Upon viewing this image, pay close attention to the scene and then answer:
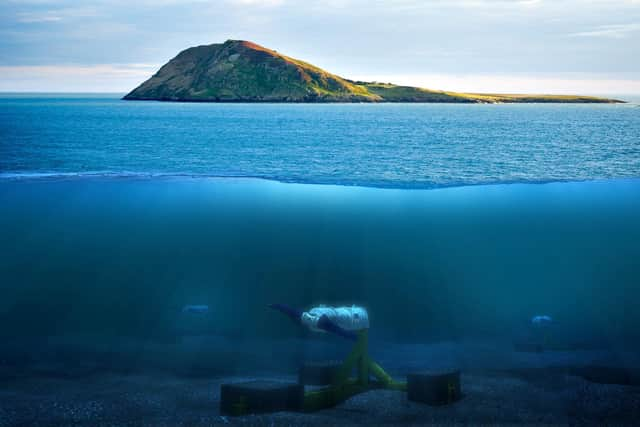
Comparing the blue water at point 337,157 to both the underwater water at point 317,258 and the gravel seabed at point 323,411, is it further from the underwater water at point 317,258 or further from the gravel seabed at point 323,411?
the gravel seabed at point 323,411

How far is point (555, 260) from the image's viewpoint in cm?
3306

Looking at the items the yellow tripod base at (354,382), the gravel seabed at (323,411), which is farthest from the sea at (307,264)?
the yellow tripod base at (354,382)

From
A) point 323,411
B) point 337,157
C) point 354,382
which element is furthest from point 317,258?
point 337,157

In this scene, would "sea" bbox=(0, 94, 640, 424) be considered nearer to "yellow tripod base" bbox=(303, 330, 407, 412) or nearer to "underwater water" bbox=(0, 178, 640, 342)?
"underwater water" bbox=(0, 178, 640, 342)

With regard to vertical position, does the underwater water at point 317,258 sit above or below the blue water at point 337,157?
below

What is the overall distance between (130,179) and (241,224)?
21.9m

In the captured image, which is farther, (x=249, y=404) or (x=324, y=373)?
(x=324, y=373)

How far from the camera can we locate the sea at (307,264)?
20078 millimetres

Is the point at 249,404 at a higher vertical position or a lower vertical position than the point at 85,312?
higher

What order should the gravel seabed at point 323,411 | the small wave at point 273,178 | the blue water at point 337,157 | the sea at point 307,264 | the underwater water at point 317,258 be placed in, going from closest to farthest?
the gravel seabed at point 323,411 → the sea at point 307,264 → the underwater water at point 317,258 → the small wave at point 273,178 → the blue water at point 337,157

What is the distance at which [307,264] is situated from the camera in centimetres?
3066

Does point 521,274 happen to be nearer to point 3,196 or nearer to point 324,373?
point 324,373

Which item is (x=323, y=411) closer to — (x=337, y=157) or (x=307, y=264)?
(x=307, y=264)

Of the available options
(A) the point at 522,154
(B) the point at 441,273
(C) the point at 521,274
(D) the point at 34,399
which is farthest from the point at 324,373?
(A) the point at 522,154
